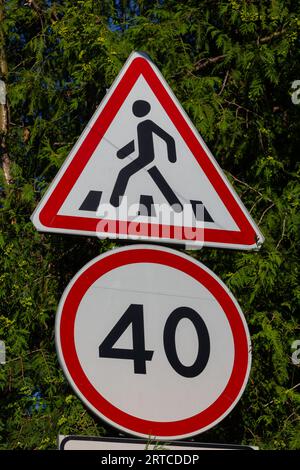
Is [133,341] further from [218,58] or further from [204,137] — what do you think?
[218,58]

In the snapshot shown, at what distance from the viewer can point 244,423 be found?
486 cm

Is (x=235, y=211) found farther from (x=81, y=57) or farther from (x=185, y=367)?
(x=81, y=57)

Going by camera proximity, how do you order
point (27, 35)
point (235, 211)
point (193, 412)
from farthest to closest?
point (27, 35) < point (235, 211) < point (193, 412)

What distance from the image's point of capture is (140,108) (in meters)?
2.59

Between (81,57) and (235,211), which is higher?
(235,211)

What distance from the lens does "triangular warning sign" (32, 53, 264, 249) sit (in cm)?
236

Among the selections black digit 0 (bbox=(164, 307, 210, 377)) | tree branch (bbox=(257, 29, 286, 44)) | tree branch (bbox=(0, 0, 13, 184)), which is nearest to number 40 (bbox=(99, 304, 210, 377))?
black digit 0 (bbox=(164, 307, 210, 377))

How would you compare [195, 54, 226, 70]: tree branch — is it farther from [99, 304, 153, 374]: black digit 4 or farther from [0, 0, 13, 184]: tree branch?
[99, 304, 153, 374]: black digit 4

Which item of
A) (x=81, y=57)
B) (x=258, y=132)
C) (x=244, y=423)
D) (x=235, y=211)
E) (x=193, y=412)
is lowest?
(x=244, y=423)

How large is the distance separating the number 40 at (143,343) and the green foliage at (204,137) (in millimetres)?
2355

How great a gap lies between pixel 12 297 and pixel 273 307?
1.42 m

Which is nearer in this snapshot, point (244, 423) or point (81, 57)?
point (244, 423)

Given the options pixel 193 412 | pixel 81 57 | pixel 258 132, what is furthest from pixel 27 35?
pixel 193 412

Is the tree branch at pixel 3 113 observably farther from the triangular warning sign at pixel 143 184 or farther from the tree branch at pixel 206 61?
the triangular warning sign at pixel 143 184
